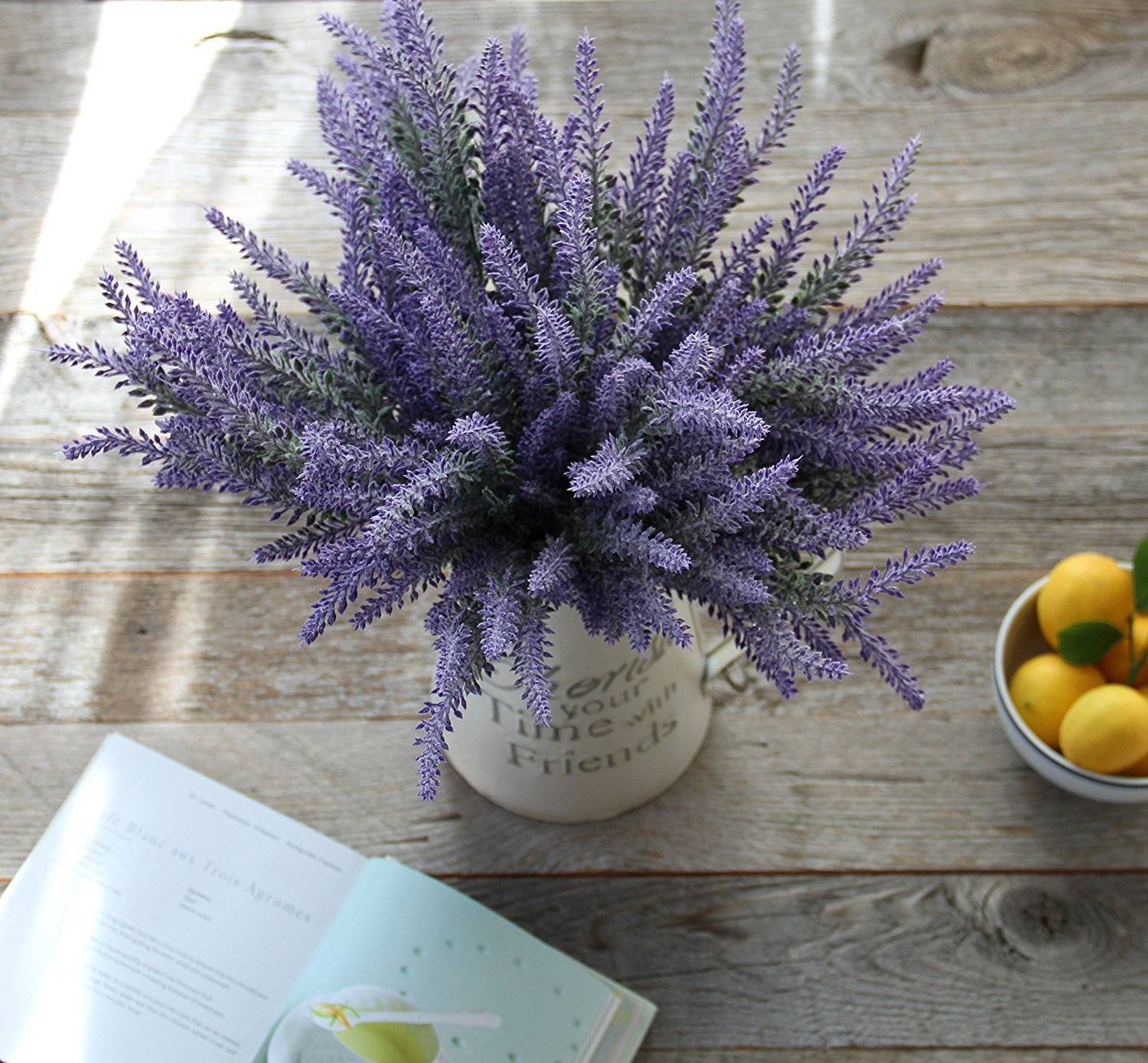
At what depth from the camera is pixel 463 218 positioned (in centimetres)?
62

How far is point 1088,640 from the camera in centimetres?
81

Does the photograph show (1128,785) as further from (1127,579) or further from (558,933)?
(558,933)

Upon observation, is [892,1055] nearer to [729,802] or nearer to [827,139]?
[729,802]

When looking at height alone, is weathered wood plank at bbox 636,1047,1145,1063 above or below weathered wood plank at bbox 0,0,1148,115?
below

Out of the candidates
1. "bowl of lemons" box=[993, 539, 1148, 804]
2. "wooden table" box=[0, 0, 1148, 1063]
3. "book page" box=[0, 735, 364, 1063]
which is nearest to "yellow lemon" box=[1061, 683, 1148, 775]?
"bowl of lemons" box=[993, 539, 1148, 804]

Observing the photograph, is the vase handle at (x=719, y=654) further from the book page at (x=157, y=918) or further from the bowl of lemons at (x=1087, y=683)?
the book page at (x=157, y=918)

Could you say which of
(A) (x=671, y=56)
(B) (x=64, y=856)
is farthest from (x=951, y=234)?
(B) (x=64, y=856)

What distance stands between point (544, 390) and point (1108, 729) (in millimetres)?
421

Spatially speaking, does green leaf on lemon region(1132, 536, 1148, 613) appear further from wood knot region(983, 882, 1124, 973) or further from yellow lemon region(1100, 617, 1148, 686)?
wood knot region(983, 882, 1124, 973)

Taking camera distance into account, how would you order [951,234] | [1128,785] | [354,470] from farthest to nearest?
1. [951,234]
2. [1128,785]
3. [354,470]

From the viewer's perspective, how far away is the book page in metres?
0.82

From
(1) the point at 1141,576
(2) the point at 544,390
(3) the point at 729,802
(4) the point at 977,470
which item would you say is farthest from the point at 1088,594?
(2) the point at 544,390

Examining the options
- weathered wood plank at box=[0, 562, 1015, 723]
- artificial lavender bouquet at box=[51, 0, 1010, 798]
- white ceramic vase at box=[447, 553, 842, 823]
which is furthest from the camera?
weathered wood plank at box=[0, 562, 1015, 723]

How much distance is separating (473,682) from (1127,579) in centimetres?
47
